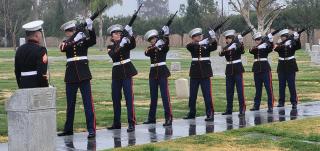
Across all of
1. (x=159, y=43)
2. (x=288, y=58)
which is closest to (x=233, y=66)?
(x=288, y=58)

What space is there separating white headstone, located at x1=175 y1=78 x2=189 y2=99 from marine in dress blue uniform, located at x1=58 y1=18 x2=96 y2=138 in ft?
25.2

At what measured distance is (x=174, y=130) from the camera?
11.6m

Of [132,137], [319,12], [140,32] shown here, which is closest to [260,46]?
[132,137]

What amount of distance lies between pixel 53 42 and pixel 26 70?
89.1m

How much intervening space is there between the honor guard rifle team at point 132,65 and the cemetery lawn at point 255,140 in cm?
155

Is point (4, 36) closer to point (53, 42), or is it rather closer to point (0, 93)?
point (53, 42)

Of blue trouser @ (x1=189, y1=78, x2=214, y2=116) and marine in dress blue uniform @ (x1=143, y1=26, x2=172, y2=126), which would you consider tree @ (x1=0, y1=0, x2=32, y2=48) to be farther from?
marine in dress blue uniform @ (x1=143, y1=26, x2=172, y2=126)

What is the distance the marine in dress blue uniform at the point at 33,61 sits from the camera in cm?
927

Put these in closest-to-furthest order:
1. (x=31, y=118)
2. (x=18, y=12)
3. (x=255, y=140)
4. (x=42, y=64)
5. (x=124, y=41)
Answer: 1. (x=31, y=118)
2. (x=42, y=64)
3. (x=255, y=140)
4. (x=124, y=41)
5. (x=18, y=12)

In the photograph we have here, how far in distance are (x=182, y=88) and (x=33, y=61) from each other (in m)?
9.48

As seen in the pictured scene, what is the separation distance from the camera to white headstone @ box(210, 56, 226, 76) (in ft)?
91.9

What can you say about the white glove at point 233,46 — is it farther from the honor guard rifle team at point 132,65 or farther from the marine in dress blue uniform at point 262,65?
the marine in dress blue uniform at point 262,65

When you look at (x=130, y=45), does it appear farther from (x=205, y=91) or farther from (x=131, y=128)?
(x=205, y=91)

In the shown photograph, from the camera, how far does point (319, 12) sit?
66.0 metres
